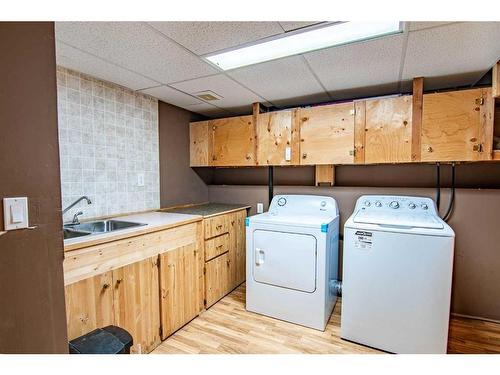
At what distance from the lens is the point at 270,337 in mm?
2035

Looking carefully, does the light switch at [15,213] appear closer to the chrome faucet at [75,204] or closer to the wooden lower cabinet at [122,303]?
the wooden lower cabinet at [122,303]

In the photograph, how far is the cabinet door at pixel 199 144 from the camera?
3.06 m

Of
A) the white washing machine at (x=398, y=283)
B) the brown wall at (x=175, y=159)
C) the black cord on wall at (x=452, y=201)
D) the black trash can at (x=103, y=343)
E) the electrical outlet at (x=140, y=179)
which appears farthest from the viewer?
the brown wall at (x=175, y=159)

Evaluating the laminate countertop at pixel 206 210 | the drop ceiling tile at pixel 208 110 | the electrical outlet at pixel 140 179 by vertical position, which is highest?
the drop ceiling tile at pixel 208 110

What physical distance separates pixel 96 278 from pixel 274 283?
142cm

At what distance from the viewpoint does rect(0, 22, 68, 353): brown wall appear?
27.4 inches

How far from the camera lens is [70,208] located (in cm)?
193

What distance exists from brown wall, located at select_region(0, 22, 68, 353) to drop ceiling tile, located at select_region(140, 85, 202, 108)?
162 centimetres

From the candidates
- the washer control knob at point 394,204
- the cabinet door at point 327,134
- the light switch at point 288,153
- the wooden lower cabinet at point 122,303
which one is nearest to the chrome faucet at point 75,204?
the wooden lower cabinet at point 122,303

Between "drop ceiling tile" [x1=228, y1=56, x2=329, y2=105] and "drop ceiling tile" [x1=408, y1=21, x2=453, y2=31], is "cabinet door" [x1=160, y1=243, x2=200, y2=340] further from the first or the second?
"drop ceiling tile" [x1=408, y1=21, x2=453, y2=31]

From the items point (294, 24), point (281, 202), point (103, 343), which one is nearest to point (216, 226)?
point (281, 202)

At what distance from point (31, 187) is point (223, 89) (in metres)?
1.88

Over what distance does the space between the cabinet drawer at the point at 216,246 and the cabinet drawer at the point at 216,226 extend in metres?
0.05
